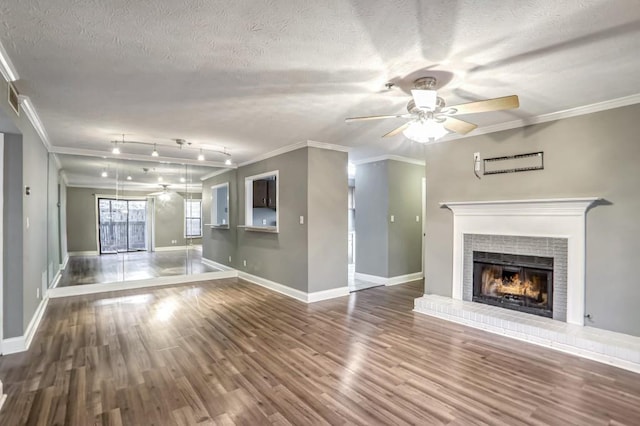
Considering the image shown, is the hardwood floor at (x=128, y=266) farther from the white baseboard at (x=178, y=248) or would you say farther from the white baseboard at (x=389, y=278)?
the white baseboard at (x=389, y=278)

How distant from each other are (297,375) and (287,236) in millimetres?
2929

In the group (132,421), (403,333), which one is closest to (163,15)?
(132,421)

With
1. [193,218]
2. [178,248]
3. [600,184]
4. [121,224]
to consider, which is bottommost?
[178,248]

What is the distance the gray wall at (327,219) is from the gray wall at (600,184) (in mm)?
2326

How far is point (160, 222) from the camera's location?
6.78 metres

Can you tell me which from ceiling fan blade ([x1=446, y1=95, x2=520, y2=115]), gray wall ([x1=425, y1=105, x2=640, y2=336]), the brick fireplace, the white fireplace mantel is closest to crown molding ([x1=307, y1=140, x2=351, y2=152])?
the white fireplace mantel

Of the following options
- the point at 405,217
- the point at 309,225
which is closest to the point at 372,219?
the point at 405,217

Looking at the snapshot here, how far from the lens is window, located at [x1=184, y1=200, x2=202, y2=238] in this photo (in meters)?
6.93

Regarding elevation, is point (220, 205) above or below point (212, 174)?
below

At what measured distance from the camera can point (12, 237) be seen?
320cm

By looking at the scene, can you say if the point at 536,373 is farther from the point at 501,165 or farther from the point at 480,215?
the point at 501,165

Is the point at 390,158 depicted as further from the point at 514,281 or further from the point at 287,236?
the point at 514,281

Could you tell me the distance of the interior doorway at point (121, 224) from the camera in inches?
A: 244

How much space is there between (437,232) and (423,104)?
2735 millimetres
